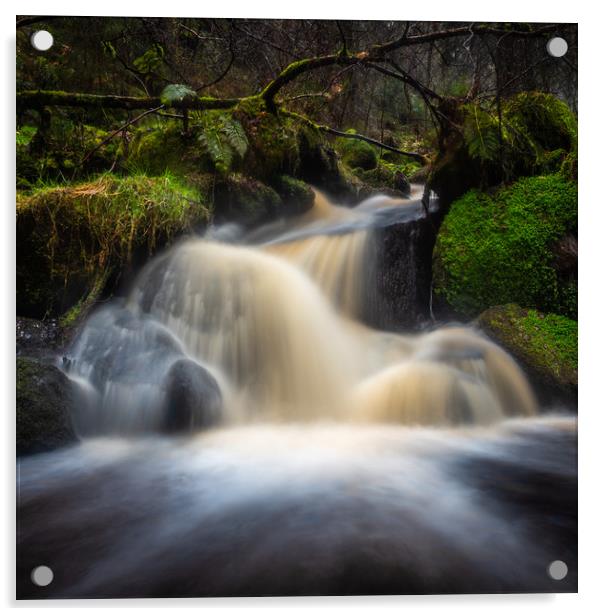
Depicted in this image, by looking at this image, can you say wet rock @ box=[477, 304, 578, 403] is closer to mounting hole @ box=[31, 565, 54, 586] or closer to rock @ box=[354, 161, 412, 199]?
rock @ box=[354, 161, 412, 199]

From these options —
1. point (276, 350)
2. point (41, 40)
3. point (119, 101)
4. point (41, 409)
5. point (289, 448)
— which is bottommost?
point (289, 448)

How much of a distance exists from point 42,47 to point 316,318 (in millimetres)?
1672

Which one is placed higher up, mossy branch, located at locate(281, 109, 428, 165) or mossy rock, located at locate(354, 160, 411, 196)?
mossy branch, located at locate(281, 109, 428, 165)

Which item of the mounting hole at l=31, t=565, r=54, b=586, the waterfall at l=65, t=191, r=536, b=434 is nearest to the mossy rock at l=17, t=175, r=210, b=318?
the waterfall at l=65, t=191, r=536, b=434

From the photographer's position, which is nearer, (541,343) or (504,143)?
(541,343)

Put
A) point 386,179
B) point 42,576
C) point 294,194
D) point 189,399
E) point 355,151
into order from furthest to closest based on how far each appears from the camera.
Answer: point 294,194, point 386,179, point 355,151, point 189,399, point 42,576

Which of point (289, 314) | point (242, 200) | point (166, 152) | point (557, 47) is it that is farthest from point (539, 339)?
point (166, 152)

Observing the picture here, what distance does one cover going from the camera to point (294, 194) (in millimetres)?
2529

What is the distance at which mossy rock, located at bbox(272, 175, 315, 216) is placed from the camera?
2.48 m

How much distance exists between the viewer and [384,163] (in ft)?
7.55

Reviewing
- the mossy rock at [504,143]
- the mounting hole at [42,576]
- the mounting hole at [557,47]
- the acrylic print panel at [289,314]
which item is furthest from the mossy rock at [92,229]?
the mounting hole at [557,47]

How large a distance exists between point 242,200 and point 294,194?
394 millimetres

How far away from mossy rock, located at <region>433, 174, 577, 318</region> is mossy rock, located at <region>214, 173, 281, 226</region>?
0.95 meters

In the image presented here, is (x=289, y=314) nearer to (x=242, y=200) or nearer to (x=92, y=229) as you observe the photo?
(x=242, y=200)
